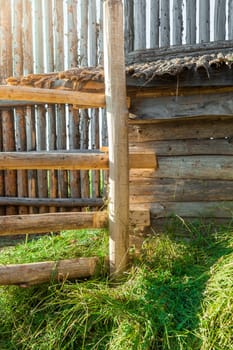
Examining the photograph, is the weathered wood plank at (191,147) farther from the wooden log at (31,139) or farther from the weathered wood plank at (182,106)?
the wooden log at (31,139)

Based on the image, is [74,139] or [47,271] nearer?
[47,271]

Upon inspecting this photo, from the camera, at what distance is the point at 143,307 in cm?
249

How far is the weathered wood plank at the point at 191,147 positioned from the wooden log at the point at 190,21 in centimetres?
271

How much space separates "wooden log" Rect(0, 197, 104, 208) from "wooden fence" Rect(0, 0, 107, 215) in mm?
17

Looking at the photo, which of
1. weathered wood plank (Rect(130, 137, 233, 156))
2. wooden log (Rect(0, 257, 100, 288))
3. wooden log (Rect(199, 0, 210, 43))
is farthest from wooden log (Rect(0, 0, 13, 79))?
wooden log (Rect(0, 257, 100, 288))

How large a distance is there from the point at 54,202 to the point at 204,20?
12.0 ft

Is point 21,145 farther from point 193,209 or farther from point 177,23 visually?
point 193,209

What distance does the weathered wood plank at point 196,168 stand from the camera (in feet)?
11.2

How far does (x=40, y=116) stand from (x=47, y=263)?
4112mm

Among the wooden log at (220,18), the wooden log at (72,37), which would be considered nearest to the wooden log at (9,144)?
the wooden log at (72,37)

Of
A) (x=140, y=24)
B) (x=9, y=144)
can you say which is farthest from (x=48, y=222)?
(x=9, y=144)

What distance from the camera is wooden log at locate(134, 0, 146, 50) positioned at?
5.70 meters

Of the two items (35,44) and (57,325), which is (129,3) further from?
(57,325)

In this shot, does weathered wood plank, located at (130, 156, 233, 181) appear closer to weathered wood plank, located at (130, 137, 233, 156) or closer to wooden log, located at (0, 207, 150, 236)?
weathered wood plank, located at (130, 137, 233, 156)
